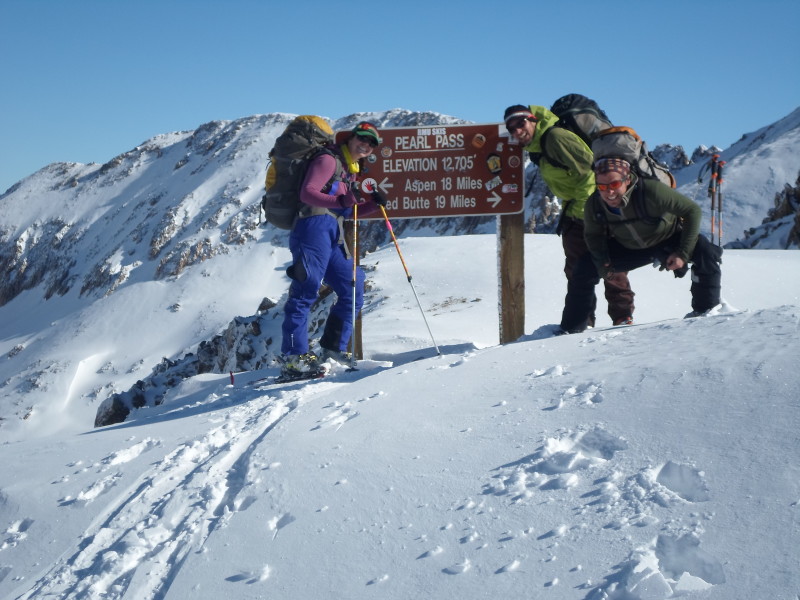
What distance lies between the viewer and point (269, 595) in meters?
2.28

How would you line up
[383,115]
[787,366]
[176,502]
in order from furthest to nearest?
[383,115]
[176,502]
[787,366]

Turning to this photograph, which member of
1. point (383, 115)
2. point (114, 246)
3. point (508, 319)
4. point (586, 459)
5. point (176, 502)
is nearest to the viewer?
point (586, 459)

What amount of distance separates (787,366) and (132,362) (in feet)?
175

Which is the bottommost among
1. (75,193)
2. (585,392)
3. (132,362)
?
(132,362)

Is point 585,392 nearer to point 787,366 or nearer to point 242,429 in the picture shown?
point 787,366

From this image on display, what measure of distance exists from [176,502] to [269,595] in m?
1.15

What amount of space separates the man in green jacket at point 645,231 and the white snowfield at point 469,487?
646mm

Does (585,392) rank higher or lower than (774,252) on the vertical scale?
lower

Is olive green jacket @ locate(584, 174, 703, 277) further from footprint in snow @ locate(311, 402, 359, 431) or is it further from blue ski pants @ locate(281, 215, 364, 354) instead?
footprint in snow @ locate(311, 402, 359, 431)

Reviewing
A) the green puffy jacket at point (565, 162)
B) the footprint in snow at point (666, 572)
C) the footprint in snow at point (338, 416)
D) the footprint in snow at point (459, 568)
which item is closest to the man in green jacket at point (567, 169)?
the green puffy jacket at point (565, 162)

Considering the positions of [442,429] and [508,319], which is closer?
[442,429]

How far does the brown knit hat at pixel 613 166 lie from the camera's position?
466 cm

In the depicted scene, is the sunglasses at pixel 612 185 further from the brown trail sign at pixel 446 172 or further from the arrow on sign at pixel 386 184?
the arrow on sign at pixel 386 184

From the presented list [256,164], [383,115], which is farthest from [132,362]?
[383,115]
